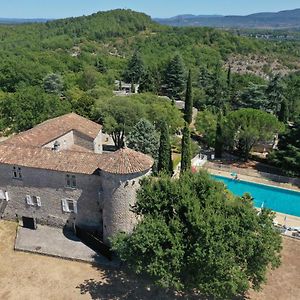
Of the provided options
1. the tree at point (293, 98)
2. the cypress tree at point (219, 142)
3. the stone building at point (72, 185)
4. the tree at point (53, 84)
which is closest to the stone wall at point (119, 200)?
the stone building at point (72, 185)

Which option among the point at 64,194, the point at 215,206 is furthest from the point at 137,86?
the point at 215,206

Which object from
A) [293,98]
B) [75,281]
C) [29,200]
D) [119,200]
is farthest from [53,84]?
[75,281]

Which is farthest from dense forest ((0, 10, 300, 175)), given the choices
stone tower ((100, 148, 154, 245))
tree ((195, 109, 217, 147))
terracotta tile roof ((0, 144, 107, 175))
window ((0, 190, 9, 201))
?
stone tower ((100, 148, 154, 245))

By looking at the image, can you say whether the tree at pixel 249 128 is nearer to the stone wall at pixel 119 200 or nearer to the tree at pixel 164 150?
the tree at pixel 164 150

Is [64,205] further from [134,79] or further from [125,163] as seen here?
[134,79]

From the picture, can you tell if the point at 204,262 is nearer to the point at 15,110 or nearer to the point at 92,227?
the point at 92,227
